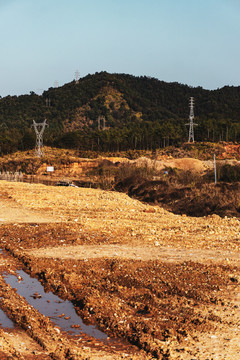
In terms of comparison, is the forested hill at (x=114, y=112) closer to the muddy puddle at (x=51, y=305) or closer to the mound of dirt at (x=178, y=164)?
the mound of dirt at (x=178, y=164)

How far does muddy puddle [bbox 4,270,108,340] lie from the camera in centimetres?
664

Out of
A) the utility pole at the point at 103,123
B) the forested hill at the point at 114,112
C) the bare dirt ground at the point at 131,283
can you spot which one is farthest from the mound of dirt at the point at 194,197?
the utility pole at the point at 103,123

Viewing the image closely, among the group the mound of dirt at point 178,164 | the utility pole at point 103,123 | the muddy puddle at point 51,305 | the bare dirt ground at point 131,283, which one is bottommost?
the muddy puddle at point 51,305

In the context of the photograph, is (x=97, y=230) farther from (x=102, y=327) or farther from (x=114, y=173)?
(x=114, y=173)

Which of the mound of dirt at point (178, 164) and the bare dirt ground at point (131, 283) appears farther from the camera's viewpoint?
the mound of dirt at point (178, 164)

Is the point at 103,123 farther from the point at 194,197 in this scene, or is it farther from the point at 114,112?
the point at 194,197

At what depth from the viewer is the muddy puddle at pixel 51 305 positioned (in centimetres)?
664

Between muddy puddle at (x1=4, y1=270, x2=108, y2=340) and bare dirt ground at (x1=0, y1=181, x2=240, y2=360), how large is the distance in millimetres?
150

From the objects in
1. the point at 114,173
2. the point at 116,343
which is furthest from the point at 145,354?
the point at 114,173

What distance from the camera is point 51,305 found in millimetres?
7754

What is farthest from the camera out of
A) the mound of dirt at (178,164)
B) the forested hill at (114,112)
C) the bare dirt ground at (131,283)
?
the forested hill at (114,112)

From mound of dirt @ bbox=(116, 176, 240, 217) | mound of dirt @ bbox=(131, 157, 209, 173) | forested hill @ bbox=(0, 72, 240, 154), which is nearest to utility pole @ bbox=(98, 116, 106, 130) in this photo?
forested hill @ bbox=(0, 72, 240, 154)

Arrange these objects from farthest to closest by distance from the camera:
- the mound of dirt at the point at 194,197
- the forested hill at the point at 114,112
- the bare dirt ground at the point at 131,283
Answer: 1. the forested hill at the point at 114,112
2. the mound of dirt at the point at 194,197
3. the bare dirt ground at the point at 131,283

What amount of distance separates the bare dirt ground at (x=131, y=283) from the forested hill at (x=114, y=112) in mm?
72552
